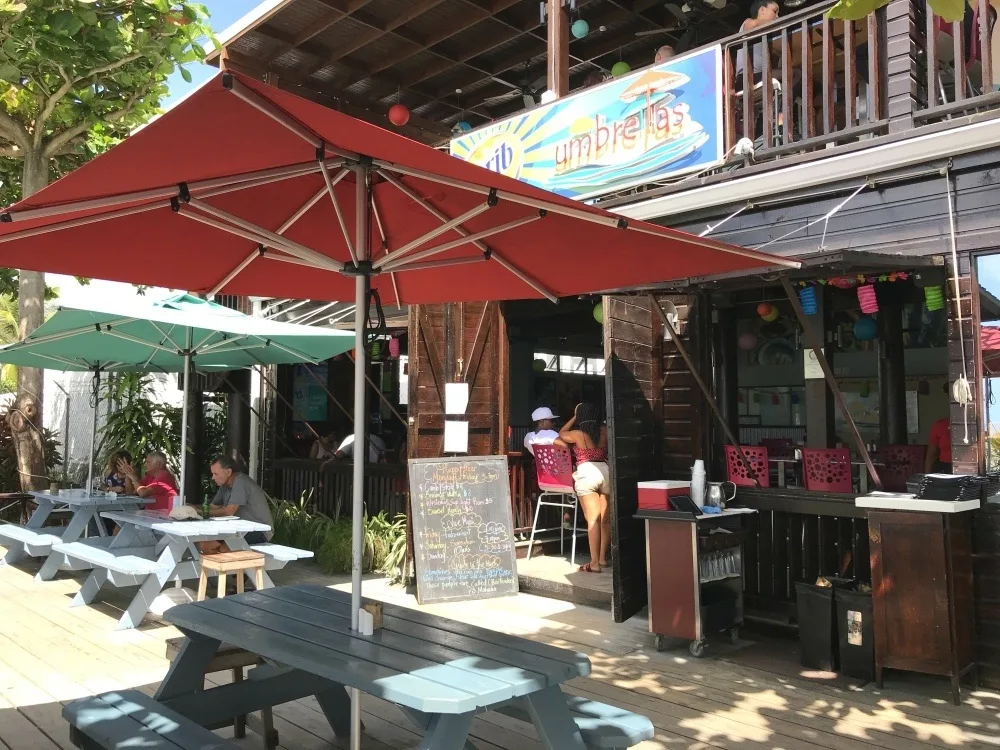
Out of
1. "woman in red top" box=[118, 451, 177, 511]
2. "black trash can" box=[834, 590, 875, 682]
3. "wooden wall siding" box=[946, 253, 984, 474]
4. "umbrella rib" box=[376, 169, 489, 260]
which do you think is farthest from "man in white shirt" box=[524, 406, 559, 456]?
"umbrella rib" box=[376, 169, 489, 260]

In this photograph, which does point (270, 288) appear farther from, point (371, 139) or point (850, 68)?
point (850, 68)

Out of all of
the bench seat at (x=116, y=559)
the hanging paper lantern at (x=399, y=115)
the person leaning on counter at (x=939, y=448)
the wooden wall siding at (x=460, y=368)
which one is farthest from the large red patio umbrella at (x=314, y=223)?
the hanging paper lantern at (x=399, y=115)

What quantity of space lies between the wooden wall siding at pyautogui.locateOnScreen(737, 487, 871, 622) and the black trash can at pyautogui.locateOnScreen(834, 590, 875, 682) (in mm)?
660

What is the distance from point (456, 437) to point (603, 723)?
178 inches

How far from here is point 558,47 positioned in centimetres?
674

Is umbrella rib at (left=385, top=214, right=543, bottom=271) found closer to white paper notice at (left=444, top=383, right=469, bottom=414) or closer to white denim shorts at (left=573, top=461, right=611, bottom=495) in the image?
white paper notice at (left=444, top=383, right=469, bottom=414)

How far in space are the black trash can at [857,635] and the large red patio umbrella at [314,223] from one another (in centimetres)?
244

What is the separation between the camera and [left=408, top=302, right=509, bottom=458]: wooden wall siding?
24.0ft

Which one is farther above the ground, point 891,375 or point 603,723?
point 891,375

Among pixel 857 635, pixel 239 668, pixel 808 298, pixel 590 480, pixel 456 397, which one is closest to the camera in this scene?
pixel 239 668

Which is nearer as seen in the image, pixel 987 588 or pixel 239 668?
pixel 239 668

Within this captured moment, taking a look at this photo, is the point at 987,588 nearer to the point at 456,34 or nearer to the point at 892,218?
the point at 892,218

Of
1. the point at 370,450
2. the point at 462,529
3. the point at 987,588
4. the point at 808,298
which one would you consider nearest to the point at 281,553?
the point at 462,529

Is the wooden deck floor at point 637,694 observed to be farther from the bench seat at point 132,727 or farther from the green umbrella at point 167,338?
the green umbrella at point 167,338
